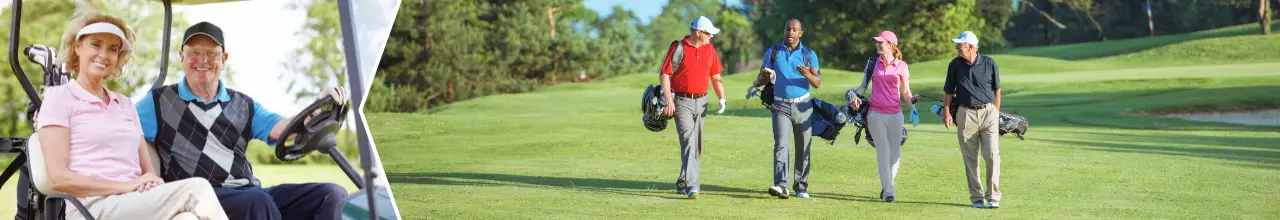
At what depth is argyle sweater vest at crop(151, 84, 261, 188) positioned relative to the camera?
2916mm

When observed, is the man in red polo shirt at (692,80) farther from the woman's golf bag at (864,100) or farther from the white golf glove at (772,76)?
the woman's golf bag at (864,100)

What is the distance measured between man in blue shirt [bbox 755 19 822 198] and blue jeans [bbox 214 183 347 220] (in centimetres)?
281

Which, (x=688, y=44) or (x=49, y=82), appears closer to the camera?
(x=49, y=82)

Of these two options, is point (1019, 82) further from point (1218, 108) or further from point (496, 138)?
point (496, 138)

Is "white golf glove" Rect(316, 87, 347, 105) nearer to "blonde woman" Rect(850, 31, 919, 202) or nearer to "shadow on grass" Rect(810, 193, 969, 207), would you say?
"blonde woman" Rect(850, 31, 919, 202)

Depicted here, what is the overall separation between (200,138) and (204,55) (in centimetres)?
17

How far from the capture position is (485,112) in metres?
14.5

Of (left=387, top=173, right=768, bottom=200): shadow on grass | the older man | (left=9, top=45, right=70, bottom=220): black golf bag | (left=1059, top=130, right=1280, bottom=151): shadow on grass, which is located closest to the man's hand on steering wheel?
(left=9, top=45, right=70, bottom=220): black golf bag

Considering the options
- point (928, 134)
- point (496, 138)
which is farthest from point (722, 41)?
point (928, 134)

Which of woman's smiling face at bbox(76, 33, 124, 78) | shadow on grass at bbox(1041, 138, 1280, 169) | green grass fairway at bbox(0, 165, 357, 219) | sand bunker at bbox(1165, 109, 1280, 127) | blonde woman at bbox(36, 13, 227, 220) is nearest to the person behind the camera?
blonde woman at bbox(36, 13, 227, 220)

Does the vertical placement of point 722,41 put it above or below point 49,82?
below

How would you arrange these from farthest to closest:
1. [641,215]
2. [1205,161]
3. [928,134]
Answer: [928,134] < [1205,161] < [641,215]

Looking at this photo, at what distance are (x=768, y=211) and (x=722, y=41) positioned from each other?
37.0 ft

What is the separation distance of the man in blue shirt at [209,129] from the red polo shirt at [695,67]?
272cm
